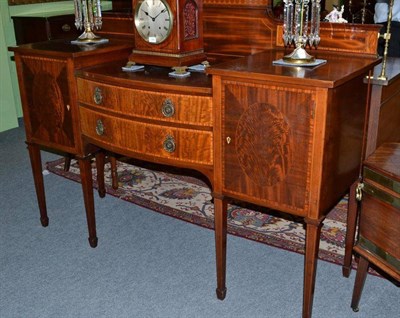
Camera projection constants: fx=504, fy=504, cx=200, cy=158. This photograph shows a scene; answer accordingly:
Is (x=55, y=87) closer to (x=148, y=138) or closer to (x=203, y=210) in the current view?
(x=148, y=138)

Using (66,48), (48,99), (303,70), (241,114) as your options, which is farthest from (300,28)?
(48,99)

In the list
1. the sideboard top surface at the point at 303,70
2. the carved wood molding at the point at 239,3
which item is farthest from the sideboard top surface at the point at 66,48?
the sideboard top surface at the point at 303,70

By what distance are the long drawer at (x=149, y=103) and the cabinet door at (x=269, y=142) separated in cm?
12

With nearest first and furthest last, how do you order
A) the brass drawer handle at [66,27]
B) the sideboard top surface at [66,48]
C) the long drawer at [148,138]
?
1. the long drawer at [148,138]
2. the sideboard top surface at [66,48]
3. the brass drawer handle at [66,27]

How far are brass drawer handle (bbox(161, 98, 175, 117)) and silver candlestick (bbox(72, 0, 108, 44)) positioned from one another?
836mm

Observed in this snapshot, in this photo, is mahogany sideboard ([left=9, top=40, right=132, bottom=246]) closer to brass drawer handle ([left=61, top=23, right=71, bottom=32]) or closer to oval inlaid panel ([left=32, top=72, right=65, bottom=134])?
oval inlaid panel ([left=32, top=72, right=65, bottom=134])

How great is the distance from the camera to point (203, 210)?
126 inches

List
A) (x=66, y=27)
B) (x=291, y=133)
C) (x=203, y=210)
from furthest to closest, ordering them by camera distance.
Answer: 1. (x=66, y=27)
2. (x=203, y=210)
3. (x=291, y=133)

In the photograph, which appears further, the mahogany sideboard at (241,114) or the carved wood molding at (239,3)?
the carved wood molding at (239,3)

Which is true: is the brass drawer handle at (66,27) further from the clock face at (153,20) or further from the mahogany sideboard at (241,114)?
the clock face at (153,20)

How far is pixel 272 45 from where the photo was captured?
2.39 metres

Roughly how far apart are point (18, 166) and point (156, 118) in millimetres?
2242

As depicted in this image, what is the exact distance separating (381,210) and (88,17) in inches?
72.1

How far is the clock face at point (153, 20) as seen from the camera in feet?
7.27
